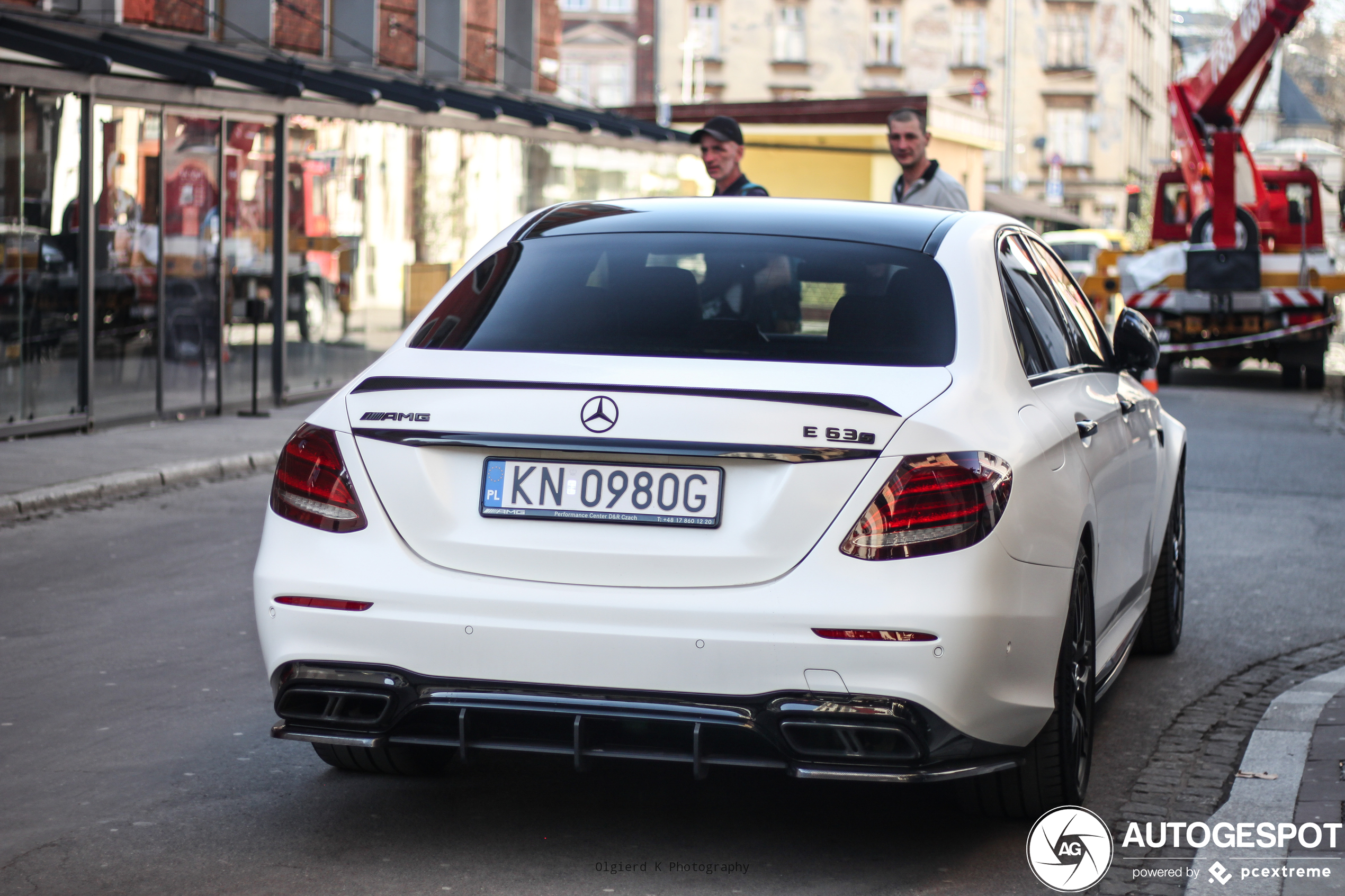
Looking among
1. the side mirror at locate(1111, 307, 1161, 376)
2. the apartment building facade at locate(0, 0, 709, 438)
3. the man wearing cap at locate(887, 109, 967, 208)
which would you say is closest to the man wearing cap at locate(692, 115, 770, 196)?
the man wearing cap at locate(887, 109, 967, 208)

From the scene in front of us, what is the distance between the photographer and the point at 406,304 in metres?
19.7

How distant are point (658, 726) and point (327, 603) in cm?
79

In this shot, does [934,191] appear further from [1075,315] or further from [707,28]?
[707,28]

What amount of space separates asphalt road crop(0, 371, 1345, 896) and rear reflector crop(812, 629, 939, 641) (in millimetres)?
626

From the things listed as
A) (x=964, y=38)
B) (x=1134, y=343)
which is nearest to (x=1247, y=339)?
(x=1134, y=343)

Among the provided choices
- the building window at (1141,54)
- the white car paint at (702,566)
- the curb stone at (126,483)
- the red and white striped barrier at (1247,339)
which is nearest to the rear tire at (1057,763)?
the white car paint at (702,566)

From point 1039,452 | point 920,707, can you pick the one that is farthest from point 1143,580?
point 920,707

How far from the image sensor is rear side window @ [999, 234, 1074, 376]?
4.77m

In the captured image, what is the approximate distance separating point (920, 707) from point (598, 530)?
0.77m

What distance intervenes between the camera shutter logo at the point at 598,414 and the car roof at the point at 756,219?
3.19 feet

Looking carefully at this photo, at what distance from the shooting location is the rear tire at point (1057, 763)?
423 cm

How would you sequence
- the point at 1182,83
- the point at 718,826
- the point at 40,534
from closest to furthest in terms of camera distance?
the point at 718,826, the point at 40,534, the point at 1182,83

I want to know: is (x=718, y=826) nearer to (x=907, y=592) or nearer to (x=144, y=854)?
(x=907, y=592)

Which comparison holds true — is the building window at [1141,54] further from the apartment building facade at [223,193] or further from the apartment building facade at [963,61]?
the apartment building facade at [223,193]
